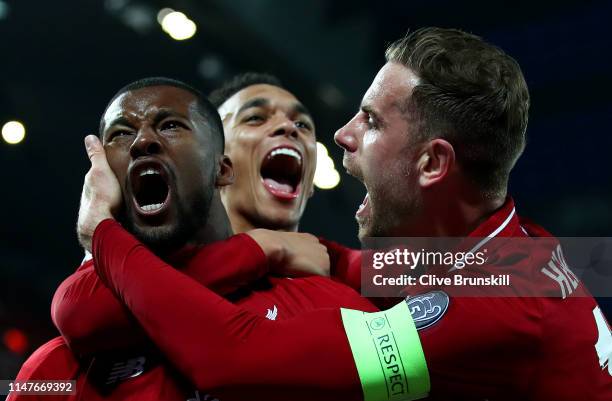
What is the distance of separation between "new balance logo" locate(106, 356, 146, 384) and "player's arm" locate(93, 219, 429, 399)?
13cm

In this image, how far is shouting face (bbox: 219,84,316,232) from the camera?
8.19ft

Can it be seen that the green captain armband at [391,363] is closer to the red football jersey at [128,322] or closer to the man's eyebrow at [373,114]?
the red football jersey at [128,322]

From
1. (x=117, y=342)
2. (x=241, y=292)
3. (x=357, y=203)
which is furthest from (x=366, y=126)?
(x=357, y=203)

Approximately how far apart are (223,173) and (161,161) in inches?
8.1

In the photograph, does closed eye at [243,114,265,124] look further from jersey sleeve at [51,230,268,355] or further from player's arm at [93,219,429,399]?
player's arm at [93,219,429,399]

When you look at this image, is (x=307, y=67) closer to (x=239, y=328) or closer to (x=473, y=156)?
(x=473, y=156)

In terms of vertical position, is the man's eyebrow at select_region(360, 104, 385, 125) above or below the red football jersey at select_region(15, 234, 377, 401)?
above

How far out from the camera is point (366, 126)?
5.75 feet

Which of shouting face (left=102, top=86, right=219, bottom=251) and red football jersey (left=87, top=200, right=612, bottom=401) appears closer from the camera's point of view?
red football jersey (left=87, top=200, right=612, bottom=401)

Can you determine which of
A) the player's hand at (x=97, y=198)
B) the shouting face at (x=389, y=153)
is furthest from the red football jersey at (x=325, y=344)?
the shouting face at (x=389, y=153)

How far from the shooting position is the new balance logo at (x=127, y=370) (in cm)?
147

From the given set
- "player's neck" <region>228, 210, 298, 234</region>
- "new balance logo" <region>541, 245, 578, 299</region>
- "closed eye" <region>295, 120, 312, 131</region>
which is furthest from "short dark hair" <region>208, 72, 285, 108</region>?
"new balance logo" <region>541, 245, 578, 299</region>

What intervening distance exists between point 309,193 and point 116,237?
1256 mm

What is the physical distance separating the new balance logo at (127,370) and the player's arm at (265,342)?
131 millimetres
